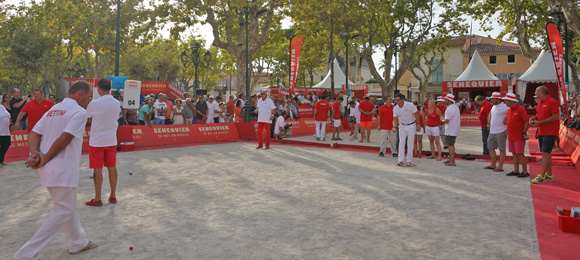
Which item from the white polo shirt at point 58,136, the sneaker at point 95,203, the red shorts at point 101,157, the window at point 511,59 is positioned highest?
the window at point 511,59

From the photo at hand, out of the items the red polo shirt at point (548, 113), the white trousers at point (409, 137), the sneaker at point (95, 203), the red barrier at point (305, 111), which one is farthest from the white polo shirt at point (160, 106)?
the red polo shirt at point (548, 113)

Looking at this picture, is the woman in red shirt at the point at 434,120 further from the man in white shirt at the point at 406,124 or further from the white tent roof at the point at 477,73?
the white tent roof at the point at 477,73

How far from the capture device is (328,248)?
4.50 meters

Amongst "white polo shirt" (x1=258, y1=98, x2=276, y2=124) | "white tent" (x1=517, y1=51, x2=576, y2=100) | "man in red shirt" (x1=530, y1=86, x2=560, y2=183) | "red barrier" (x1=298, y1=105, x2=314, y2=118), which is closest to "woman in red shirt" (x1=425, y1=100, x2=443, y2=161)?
"man in red shirt" (x1=530, y1=86, x2=560, y2=183)

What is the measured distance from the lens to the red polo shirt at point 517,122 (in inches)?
337

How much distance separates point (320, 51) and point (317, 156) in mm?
29298

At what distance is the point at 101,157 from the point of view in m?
6.31

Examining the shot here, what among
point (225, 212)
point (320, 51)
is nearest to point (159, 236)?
point (225, 212)

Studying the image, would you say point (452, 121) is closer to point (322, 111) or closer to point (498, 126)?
point (498, 126)

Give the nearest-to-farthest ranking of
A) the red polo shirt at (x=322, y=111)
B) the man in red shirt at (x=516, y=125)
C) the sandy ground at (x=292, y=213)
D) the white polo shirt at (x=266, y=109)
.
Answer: the sandy ground at (x=292, y=213) → the man in red shirt at (x=516, y=125) → the white polo shirt at (x=266, y=109) → the red polo shirt at (x=322, y=111)

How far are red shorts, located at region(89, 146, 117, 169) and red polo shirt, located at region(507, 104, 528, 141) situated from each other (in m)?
7.51

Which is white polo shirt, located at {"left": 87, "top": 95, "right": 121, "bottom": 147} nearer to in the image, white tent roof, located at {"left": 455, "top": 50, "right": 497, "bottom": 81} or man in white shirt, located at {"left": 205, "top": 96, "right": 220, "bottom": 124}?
man in white shirt, located at {"left": 205, "top": 96, "right": 220, "bottom": 124}

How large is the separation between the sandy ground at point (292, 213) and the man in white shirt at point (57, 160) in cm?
48

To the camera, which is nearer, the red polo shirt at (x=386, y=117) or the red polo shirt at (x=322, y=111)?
the red polo shirt at (x=386, y=117)
